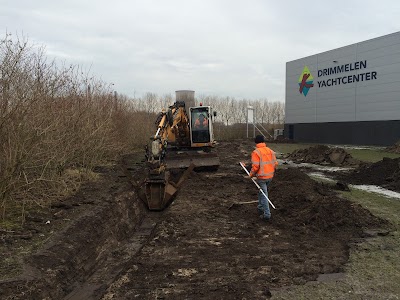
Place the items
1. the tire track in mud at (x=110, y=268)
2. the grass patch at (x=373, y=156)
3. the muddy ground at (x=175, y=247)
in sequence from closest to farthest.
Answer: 1. the muddy ground at (x=175, y=247)
2. the tire track in mud at (x=110, y=268)
3. the grass patch at (x=373, y=156)

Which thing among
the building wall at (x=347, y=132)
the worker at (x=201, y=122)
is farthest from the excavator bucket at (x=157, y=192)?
the building wall at (x=347, y=132)

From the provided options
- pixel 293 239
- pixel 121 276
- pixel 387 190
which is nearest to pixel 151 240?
pixel 121 276

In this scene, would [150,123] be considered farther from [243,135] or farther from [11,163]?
[243,135]

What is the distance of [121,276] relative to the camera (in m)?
5.48

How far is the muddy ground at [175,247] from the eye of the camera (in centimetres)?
496

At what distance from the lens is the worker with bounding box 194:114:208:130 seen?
626 inches

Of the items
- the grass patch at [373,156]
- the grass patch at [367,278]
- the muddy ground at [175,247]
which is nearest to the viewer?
the grass patch at [367,278]

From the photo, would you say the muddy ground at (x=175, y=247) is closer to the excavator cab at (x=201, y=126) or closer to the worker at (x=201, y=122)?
the excavator cab at (x=201, y=126)

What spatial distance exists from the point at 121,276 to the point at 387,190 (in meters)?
9.47

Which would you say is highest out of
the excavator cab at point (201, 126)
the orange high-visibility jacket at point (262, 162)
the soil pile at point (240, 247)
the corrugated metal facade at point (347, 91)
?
the corrugated metal facade at point (347, 91)

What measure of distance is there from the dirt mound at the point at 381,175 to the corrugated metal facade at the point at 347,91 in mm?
16213

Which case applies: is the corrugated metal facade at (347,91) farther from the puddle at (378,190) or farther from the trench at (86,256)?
the trench at (86,256)

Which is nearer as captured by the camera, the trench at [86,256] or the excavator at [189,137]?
the trench at [86,256]

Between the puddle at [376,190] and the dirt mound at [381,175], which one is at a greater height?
the dirt mound at [381,175]
